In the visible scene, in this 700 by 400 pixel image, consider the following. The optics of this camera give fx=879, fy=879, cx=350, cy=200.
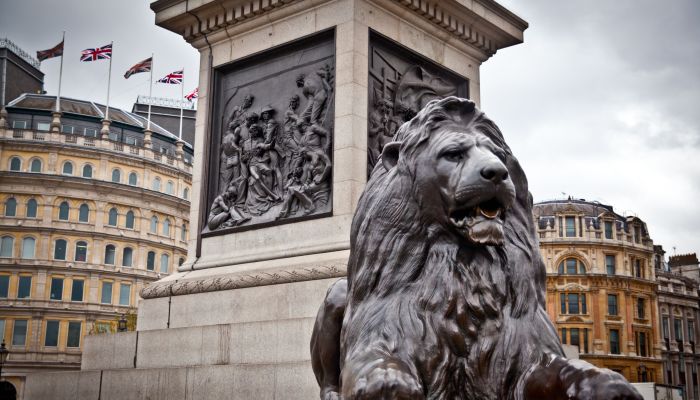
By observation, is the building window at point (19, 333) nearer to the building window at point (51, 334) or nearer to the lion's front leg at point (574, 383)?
the building window at point (51, 334)

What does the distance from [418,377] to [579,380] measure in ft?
2.37

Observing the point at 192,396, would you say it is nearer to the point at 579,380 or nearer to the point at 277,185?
the point at 277,185

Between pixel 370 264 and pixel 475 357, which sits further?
pixel 370 264

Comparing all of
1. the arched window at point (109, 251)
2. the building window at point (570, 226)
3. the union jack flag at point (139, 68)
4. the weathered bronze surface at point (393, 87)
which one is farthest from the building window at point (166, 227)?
the weathered bronze surface at point (393, 87)

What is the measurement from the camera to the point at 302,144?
11.0m

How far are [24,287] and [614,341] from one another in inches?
1889

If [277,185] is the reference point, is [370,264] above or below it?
below

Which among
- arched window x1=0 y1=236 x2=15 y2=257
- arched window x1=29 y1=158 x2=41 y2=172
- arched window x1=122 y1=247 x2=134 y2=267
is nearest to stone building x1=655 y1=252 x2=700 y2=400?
arched window x1=122 y1=247 x2=134 y2=267

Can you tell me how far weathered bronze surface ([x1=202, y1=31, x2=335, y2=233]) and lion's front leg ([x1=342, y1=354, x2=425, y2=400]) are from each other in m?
6.47

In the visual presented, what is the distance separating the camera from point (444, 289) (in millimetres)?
4160

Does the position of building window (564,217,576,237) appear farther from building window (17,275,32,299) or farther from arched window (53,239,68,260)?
building window (17,275,32,299)

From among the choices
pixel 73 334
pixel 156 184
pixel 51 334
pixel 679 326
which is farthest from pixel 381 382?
pixel 679 326

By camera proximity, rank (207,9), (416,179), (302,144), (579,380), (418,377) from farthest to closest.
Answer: (207,9)
(302,144)
(416,179)
(418,377)
(579,380)

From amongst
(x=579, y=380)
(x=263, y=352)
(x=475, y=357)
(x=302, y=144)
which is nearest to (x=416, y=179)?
(x=475, y=357)
